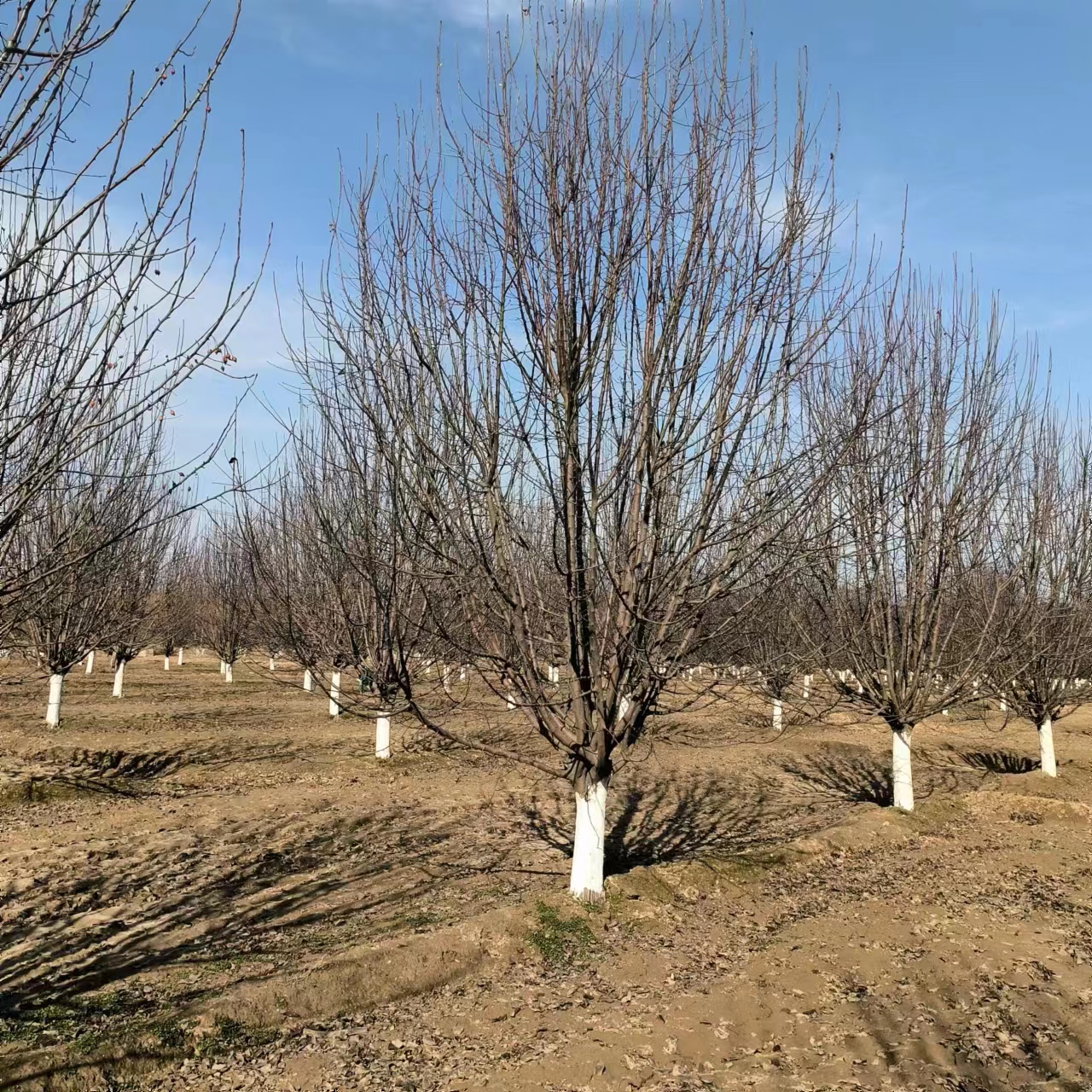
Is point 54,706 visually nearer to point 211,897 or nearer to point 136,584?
point 136,584

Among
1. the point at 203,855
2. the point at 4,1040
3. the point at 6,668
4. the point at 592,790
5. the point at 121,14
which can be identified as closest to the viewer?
the point at 121,14

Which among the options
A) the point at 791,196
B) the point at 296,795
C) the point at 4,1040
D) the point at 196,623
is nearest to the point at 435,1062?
the point at 4,1040

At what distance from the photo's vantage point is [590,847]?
5.82 metres

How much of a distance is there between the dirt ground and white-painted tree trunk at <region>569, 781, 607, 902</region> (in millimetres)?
203

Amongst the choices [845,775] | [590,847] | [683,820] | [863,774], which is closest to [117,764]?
[683,820]

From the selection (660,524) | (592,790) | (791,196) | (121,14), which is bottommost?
(592,790)

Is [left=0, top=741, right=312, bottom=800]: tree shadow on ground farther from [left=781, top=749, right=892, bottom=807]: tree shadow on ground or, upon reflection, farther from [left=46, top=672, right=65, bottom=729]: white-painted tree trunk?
[left=781, top=749, right=892, bottom=807]: tree shadow on ground

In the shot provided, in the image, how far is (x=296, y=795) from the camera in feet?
34.3

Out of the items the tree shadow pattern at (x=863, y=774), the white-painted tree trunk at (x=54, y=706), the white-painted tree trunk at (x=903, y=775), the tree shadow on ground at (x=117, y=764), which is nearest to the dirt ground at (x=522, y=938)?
the tree shadow on ground at (x=117, y=764)

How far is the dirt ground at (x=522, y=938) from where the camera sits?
3947 millimetres

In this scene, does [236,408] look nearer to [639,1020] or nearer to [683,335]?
[683,335]

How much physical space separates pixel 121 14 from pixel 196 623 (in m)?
29.3

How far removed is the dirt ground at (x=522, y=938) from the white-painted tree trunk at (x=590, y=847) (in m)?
0.20

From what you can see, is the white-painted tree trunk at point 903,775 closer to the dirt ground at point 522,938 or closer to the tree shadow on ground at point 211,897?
the dirt ground at point 522,938
